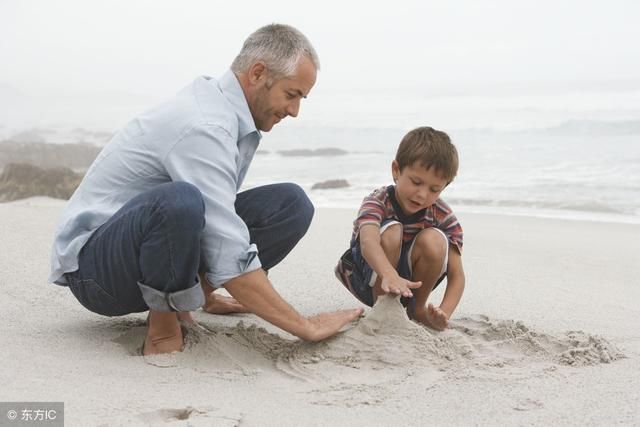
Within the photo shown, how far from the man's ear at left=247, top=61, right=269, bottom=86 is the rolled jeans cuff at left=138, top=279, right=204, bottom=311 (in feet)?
2.40

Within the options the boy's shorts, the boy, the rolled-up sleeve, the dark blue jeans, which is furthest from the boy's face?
the dark blue jeans

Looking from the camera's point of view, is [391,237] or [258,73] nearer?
[258,73]

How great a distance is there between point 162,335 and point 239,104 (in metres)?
0.84

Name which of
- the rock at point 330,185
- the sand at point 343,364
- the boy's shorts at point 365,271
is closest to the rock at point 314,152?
the rock at point 330,185

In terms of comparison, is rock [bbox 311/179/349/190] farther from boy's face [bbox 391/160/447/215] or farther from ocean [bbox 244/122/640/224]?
boy's face [bbox 391/160/447/215]

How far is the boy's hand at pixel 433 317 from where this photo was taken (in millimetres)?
2750

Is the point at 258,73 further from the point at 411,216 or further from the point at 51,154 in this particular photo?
the point at 51,154

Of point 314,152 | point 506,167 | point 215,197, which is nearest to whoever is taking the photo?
point 215,197

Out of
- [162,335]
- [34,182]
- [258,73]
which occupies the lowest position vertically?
[34,182]

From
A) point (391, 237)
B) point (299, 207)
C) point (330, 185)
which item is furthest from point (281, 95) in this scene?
point (330, 185)

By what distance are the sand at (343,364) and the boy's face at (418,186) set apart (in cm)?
48

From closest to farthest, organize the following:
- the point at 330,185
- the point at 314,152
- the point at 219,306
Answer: the point at 219,306
the point at 330,185
the point at 314,152

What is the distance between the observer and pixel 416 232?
118 inches

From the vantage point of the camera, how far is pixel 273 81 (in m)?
2.54
